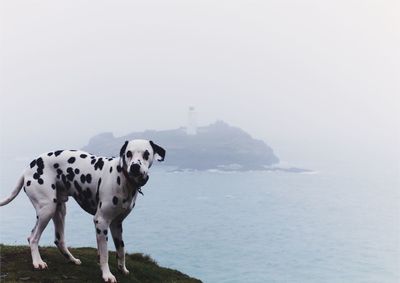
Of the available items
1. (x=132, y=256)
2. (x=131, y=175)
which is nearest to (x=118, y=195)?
→ (x=131, y=175)

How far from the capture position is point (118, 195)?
979cm

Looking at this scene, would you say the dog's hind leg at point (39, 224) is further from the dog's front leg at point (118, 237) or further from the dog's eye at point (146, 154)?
the dog's eye at point (146, 154)

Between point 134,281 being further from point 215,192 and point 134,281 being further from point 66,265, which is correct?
point 215,192

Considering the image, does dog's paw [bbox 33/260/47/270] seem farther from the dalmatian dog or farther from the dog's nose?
the dog's nose

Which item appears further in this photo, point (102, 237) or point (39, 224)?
point (39, 224)

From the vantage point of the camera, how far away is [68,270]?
10836 millimetres

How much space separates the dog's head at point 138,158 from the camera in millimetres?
9211

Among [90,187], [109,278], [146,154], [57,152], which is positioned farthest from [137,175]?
[109,278]

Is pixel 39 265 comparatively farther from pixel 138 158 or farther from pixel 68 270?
pixel 138 158

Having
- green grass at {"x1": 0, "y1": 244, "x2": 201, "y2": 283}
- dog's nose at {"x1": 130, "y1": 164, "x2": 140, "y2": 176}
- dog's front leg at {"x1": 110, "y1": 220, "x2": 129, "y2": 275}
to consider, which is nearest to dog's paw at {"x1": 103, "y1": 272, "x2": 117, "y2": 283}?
green grass at {"x1": 0, "y1": 244, "x2": 201, "y2": 283}

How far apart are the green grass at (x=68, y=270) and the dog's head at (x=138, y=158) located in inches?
99.7

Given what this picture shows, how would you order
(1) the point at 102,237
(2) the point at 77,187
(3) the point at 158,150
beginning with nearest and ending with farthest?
1. (3) the point at 158,150
2. (1) the point at 102,237
3. (2) the point at 77,187

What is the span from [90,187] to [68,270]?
2.01 meters

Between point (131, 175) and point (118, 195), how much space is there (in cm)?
61
